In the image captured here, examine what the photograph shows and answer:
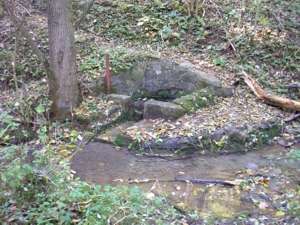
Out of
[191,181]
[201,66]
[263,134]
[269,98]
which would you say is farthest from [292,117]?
[191,181]

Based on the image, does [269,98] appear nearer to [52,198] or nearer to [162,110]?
[162,110]

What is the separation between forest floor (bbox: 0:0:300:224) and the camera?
5.34m

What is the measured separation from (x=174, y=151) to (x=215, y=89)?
166cm

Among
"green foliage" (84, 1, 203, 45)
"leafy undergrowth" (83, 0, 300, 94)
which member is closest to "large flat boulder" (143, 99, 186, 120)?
"leafy undergrowth" (83, 0, 300, 94)

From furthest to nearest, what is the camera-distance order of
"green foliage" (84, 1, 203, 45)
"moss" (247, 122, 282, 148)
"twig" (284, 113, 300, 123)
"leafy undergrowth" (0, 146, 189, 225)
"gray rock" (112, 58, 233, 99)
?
"green foliage" (84, 1, 203, 45)
"gray rock" (112, 58, 233, 99)
"twig" (284, 113, 300, 123)
"moss" (247, 122, 282, 148)
"leafy undergrowth" (0, 146, 189, 225)

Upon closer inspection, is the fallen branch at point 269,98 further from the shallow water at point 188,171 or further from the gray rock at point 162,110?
the gray rock at point 162,110

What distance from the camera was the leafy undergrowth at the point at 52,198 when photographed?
359 centimetres

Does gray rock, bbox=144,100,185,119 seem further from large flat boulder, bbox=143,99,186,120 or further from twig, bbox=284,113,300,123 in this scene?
twig, bbox=284,113,300,123

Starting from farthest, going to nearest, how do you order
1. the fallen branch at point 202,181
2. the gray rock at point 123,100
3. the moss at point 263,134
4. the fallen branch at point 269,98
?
the gray rock at point 123,100 → the fallen branch at point 269,98 → the moss at point 263,134 → the fallen branch at point 202,181

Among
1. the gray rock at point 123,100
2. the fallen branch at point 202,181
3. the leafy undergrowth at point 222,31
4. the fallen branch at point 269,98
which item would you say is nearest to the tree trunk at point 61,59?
the gray rock at point 123,100

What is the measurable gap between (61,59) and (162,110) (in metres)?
1.65

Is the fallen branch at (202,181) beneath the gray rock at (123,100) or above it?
beneath

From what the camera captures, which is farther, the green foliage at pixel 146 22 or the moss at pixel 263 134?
the green foliage at pixel 146 22

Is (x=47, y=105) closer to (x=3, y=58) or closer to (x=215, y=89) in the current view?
(x=3, y=58)
